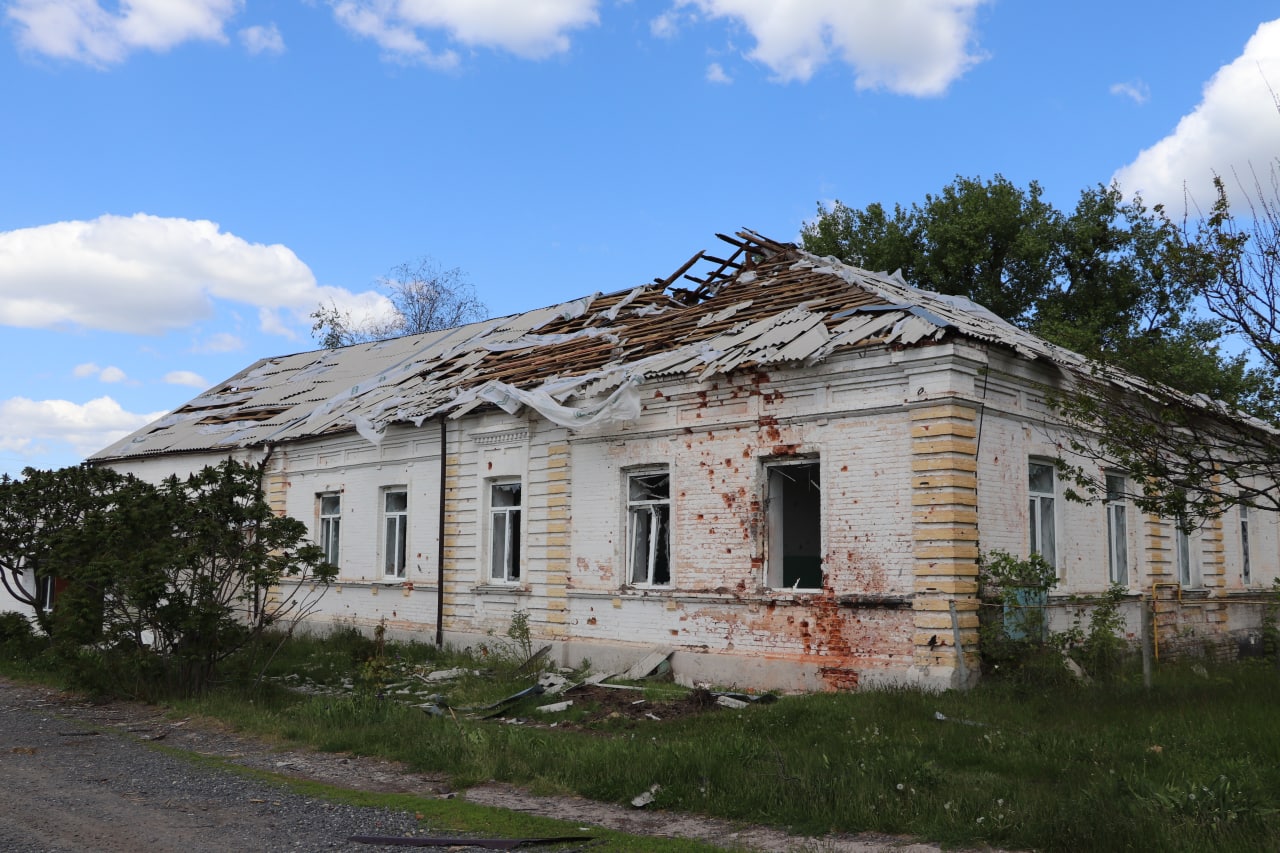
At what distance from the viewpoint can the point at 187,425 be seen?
80.9 ft

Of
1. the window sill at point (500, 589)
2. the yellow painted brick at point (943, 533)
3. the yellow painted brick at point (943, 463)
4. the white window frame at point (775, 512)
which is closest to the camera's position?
the yellow painted brick at point (943, 533)

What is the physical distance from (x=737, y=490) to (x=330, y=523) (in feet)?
32.8

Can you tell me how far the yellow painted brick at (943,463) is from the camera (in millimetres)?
11352

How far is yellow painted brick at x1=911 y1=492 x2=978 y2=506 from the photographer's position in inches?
445

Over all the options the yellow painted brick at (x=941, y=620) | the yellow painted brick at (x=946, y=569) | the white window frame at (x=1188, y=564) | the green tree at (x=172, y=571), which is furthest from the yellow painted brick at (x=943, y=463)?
the white window frame at (x=1188, y=564)

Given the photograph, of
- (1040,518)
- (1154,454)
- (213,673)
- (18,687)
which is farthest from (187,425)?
(1154,454)

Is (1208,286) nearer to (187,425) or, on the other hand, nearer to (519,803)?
(519,803)

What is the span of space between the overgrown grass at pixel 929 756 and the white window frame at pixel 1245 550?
8.98 meters

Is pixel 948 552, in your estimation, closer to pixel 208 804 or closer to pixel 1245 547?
pixel 208 804

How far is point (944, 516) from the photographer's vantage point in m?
11.3

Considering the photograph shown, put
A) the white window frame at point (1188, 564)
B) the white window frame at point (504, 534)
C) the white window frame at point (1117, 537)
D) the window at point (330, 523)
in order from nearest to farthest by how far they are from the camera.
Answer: the white window frame at point (1117, 537)
the white window frame at point (504, 534)
the white window frame at point (1188, 564)
the window at point (330, 523)

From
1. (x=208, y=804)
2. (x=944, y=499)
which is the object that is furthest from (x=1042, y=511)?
(x=208, y=804)

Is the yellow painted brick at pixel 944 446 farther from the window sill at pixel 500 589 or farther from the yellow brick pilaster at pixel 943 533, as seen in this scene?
the window sill at pixel 500 589

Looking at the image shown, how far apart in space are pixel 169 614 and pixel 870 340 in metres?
8.80
